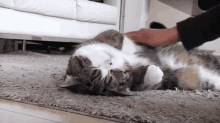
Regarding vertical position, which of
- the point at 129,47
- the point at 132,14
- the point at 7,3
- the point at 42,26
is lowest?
the point at 129,47

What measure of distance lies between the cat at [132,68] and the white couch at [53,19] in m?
0.76

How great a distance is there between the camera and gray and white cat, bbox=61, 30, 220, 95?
76 centimetres

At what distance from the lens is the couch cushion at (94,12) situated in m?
2.34

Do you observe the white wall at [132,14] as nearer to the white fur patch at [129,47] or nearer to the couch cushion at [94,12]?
the couch cushion at [94,12]

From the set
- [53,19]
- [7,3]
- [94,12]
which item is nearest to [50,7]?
[53,19]

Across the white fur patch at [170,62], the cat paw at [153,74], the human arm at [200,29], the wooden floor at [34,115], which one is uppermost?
the human arm at [200,29]

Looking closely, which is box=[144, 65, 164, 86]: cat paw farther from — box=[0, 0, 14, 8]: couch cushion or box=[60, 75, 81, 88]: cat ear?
box=[0, 0, 14, 8]: couch cushion

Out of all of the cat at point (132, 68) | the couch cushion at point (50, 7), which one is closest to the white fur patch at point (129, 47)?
the cat at point (132, 68)

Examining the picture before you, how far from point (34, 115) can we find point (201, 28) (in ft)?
2.04

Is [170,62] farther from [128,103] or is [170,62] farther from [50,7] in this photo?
[50,7]

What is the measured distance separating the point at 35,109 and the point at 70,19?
6.05 ft

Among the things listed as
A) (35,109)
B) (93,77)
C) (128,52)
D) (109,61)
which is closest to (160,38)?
(128,52)

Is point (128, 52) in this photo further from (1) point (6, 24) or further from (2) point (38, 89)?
(1) point (6, 24)

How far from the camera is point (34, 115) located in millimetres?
565
